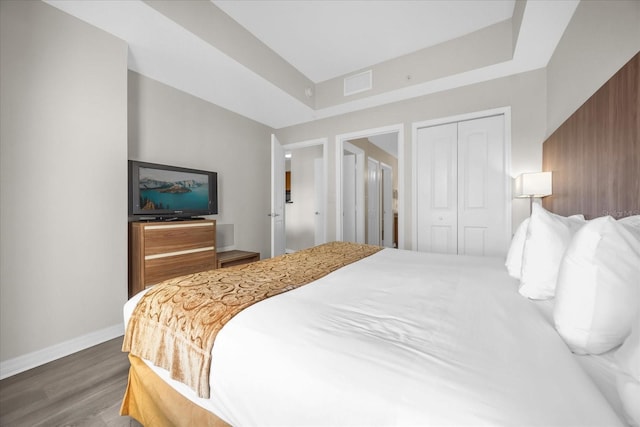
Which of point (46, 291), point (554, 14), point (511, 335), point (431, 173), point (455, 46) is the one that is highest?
point (455, 46)

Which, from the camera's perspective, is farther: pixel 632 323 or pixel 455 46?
pixel 455 46

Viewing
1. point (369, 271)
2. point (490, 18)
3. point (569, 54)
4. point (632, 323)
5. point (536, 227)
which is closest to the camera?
point (632, 323)

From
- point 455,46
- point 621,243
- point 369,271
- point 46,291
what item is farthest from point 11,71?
point 455,46

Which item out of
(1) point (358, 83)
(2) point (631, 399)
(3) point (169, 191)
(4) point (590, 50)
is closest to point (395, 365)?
(2) point (631, 399)

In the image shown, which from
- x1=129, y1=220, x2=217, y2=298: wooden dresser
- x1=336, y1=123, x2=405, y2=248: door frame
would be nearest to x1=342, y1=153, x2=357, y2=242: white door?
x1=336, y1=123, x2=405, y2=248: door frame

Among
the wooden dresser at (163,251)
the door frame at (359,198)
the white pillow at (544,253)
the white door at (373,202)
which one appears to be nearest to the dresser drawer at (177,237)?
the wooden dresser at (163,251)

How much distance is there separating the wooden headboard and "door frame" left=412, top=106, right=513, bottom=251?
3.14 feet

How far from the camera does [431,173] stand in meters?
3.29

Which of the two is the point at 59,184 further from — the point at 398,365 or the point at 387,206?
the point at 387,206

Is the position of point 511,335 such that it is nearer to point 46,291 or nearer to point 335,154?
point 46,291

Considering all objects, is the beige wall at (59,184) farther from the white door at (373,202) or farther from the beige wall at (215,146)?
the white door at (373,202)

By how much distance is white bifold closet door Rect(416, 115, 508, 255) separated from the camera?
116 inches

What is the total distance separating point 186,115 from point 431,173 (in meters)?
3.19

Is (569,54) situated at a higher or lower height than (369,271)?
higher
